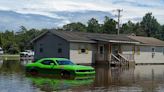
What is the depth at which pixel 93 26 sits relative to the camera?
366 ft

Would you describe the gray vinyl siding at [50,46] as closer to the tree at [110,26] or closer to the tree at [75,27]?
the tree at [110,26]

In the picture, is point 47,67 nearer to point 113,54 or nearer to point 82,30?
point 113,54

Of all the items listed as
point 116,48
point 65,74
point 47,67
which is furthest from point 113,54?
point 65,74

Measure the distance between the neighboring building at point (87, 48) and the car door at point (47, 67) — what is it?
16121 millimetres

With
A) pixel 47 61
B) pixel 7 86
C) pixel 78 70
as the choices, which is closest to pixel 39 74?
pixel 47 61

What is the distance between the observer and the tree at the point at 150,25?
429ft

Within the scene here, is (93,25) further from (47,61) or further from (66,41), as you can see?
(47,61)

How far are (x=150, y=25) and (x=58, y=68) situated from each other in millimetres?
108963

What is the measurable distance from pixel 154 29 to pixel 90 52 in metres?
88.3

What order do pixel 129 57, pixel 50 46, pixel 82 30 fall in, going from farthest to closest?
pixel 82 30 → pixel 129 57 → pixel 50 46

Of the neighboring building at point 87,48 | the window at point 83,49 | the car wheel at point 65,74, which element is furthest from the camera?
the window at point 83,49

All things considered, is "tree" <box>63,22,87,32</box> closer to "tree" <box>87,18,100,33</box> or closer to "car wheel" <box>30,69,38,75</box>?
"tree" <box>87,18,100,33</box>

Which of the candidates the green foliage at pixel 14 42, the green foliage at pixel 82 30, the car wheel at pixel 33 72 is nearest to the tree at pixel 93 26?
the green foliage at pixel 82 30

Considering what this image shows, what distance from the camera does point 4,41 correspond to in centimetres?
10306
